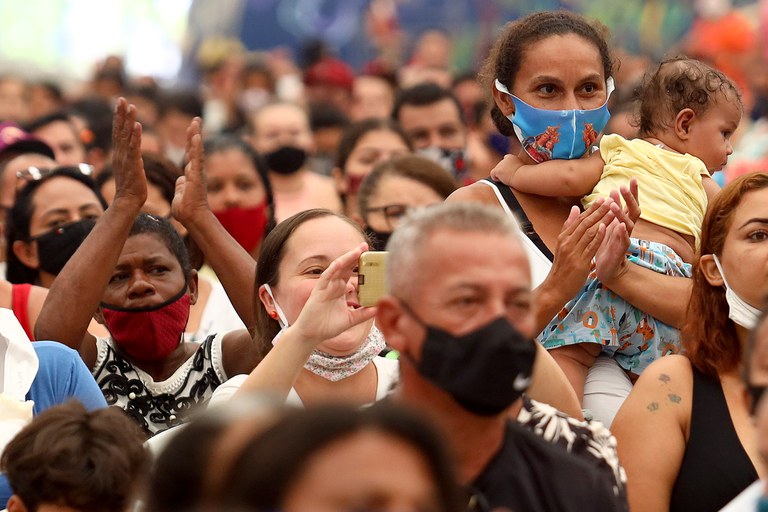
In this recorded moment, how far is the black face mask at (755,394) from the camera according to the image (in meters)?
3.25

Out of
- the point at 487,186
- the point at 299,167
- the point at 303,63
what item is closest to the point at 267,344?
the point at 487,186

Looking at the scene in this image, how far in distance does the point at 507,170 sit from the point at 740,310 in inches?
40.0

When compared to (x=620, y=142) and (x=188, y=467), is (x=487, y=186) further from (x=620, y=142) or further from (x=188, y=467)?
(x=188, y=467)

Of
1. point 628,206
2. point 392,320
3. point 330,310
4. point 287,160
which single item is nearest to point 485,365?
point 392,320

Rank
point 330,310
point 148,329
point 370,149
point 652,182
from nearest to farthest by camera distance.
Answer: point 330,310, point 652,182, point 148,329, point 370,149

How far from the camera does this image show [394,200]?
661 cm

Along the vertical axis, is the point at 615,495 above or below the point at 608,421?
above

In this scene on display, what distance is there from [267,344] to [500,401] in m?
1.66

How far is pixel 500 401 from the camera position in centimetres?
323

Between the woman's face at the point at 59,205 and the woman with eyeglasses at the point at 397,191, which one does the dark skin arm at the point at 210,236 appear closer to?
the woman's face at the point at 59,205

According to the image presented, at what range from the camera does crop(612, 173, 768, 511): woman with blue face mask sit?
4266 millimetres

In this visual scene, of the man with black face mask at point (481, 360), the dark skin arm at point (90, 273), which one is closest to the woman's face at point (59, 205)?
the dark skin arm at point (90, 273)

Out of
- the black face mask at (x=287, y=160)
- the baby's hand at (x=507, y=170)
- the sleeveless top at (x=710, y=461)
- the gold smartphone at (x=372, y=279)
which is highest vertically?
the gold smartphone at (x=372, y=279)

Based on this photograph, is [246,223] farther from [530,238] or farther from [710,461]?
[710,461]
